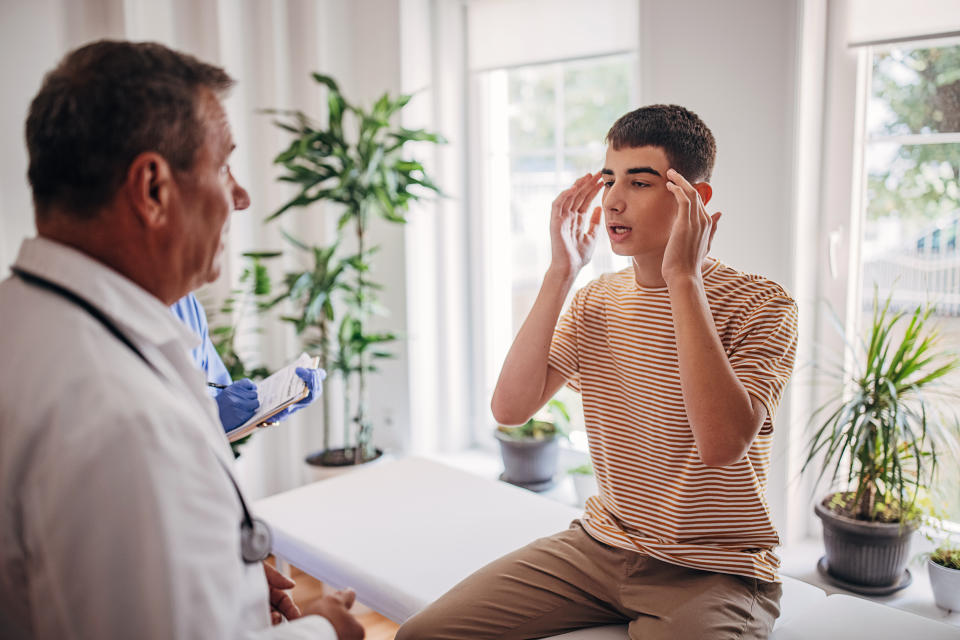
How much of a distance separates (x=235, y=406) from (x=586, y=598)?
820 millimetres

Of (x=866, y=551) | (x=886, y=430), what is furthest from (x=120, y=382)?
(x=866, y=551)

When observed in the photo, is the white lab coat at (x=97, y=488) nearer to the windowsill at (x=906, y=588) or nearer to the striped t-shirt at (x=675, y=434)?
the striped t-shirt at (x=675, y=434)

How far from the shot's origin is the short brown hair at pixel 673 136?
1491 mm

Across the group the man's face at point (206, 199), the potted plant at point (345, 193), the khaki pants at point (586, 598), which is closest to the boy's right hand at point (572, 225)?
the khaki pants at point (586, 598)

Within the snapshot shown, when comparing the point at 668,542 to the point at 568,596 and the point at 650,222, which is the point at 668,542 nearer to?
the point at 568,596

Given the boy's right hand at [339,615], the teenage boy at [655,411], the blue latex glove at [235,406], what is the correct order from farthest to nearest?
the blue latex glove at [235,406]
the teenage boy at [655,411]
the boy's right hand at [339,615]

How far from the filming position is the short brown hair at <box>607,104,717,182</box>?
1491mm

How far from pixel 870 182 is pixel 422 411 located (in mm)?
2047

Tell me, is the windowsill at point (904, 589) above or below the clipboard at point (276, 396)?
below

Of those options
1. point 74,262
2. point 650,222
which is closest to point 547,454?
point 650,222

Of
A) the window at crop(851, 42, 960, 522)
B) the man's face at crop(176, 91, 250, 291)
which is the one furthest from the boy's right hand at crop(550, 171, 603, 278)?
the window at crop(851, 42, 960, 522)

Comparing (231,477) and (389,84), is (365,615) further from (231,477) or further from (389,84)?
(389,84)

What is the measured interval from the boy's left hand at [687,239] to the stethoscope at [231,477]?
80 centimetres

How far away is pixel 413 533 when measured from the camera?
2066 mm
